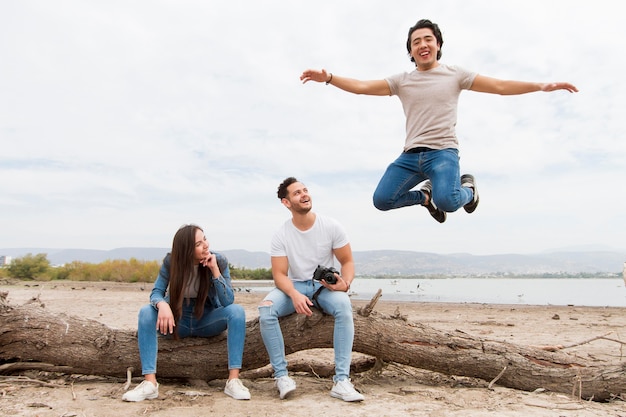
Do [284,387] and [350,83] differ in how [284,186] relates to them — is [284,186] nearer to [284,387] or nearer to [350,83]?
[350,83]

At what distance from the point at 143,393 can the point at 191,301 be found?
824mm

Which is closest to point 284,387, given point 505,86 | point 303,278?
point 303,278

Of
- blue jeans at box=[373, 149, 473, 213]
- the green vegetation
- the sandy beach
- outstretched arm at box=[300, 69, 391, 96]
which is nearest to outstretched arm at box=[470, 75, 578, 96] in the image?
blue jeans at box=[373, 149, 473, 213]

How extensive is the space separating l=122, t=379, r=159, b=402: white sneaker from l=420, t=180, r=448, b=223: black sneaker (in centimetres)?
295

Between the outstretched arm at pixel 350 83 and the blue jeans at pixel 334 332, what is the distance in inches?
73.6

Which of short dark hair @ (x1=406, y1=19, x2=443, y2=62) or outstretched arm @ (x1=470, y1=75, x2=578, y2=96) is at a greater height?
short dark hair @ (x1=406, y1=19, x2=443, y2=62)

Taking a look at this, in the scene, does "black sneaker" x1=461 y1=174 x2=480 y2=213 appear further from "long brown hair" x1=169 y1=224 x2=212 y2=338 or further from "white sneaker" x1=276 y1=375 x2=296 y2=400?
"long brown hair" x1=169 y1=224 x2=212 y2=338

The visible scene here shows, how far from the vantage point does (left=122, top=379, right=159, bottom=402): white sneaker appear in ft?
12.6

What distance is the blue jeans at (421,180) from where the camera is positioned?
14.2ft

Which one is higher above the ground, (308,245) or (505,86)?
(505,86)

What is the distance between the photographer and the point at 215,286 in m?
4.22

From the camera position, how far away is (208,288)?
4.28m

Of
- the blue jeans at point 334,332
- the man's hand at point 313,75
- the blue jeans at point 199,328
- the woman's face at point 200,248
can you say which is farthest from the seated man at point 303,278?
the man's hand at point 313,75

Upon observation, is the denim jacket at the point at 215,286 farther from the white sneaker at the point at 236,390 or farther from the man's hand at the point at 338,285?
the man's hand at the point at 338,285
